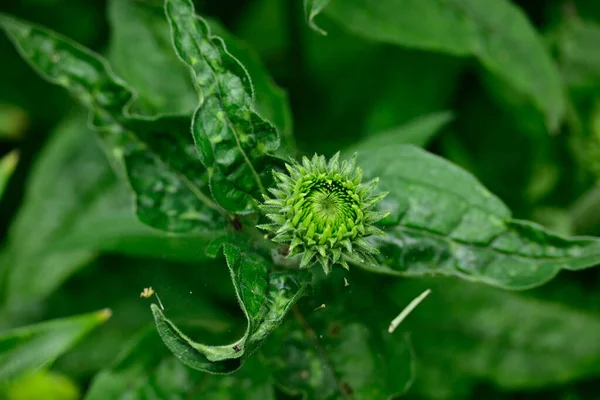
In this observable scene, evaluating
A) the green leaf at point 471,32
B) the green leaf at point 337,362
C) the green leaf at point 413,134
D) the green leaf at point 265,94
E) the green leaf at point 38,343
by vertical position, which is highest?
the green leaf at point 471,32

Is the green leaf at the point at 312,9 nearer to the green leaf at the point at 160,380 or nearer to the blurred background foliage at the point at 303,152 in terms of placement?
the blurred background foliage at the point at 303,152

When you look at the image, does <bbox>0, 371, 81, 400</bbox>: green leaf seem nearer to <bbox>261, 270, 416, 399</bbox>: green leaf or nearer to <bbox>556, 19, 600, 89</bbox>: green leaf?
<bbox>261, 270, 416, 399</bbox>: green leaf

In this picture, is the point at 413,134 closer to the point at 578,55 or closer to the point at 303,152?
the point at 303,152

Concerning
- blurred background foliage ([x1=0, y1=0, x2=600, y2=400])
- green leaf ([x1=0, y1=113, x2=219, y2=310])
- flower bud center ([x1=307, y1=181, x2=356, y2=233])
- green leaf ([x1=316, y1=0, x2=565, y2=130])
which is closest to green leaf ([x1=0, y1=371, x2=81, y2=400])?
blurred background foliage ([x1=0, y1=0, x2=600, y2=400])

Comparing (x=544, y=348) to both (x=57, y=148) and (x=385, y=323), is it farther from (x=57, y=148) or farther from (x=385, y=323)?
(x=57, y=148)

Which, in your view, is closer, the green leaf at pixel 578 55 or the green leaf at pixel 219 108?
the green leaf at pixel 219 108

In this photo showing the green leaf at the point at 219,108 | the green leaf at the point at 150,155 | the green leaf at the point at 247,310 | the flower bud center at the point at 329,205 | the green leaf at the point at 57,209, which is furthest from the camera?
the green leaf at the point at 57,209

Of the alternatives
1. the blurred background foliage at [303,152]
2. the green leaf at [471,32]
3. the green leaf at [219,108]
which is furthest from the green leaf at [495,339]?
the green leaf at [219,108]
